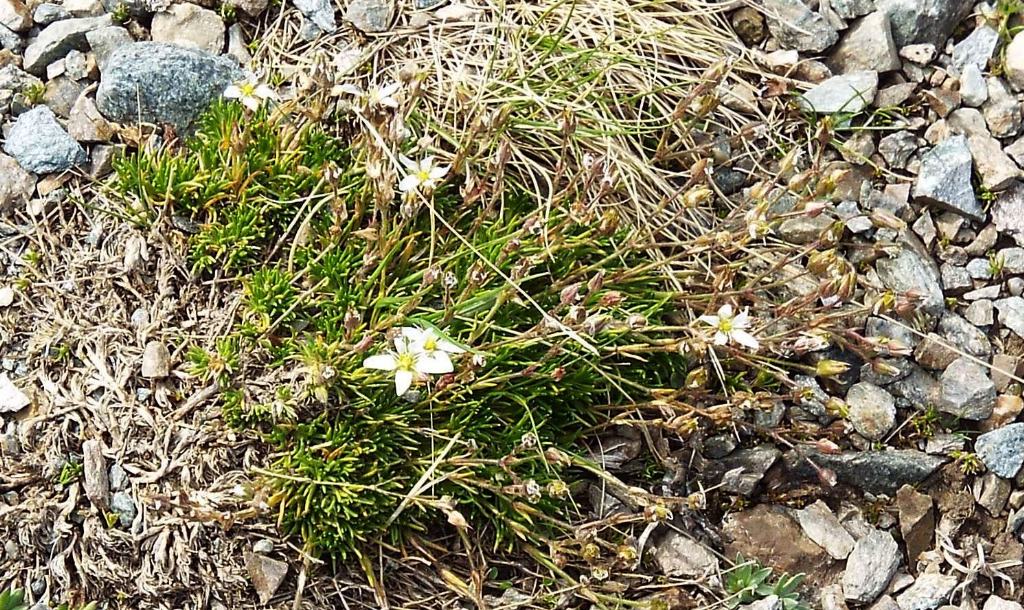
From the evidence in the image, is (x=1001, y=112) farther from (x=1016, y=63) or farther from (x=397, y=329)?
(x=397, y=329)

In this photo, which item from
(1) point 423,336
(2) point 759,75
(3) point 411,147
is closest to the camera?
(1) point 423,336

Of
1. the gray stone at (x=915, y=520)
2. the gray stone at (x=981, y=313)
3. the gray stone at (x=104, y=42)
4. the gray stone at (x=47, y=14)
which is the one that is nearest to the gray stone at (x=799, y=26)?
the gray stone at (x=981, y=313)

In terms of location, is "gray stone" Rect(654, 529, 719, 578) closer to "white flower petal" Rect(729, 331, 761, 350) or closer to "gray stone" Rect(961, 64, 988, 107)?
"white flower petal" Rect(729, 331, 761, 350)

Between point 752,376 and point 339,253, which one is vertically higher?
point 339,253

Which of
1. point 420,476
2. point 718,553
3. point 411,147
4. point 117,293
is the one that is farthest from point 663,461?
point 117,293

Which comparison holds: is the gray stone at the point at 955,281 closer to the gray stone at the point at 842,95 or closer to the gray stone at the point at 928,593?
the gray stone at the point at 842,95

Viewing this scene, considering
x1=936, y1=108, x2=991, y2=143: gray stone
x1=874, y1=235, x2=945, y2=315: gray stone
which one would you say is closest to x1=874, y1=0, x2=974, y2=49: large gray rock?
x1=936, y1=108, x2=991, y2=143: gray stone

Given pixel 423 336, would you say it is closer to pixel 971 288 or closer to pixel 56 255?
pixel 56 255
